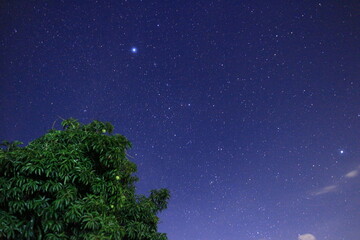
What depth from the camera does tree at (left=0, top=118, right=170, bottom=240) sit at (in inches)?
276

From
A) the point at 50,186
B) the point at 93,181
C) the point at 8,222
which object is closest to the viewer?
the point at 8,222

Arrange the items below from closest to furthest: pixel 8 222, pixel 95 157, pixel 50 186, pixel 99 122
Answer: pixel 8 222
pixel 50 186
pixel 95 157
pixel 99 122

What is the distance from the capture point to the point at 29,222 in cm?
712

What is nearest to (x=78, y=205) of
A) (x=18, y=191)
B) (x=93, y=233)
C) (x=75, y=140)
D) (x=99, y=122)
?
(x=93, y=233)

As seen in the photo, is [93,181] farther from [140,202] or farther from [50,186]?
[140,202]

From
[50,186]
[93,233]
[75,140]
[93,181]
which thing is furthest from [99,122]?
[93,233]

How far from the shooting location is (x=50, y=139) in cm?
862

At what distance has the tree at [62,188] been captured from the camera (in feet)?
23.0

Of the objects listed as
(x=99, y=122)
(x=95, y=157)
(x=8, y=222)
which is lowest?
(x=8, y=222)

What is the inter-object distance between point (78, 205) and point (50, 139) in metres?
2.40

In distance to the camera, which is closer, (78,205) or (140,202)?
(78,205)

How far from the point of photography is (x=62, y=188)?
728 centimetres

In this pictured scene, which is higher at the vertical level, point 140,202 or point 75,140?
point 75,140

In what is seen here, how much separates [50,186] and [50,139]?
1848 mm
